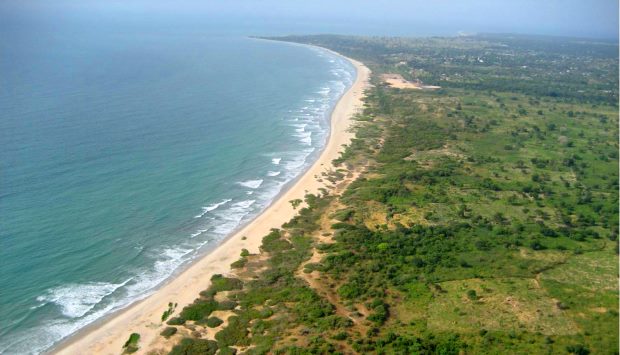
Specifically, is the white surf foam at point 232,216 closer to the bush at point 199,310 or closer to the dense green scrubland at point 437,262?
the dense green scrubland at point 437,262

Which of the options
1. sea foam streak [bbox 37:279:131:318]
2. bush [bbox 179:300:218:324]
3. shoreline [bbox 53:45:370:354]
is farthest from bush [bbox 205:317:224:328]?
sea foam streak [bbox 37:279:131:318]

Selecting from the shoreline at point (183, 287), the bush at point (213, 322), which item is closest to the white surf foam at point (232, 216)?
the shoreline at point (183, 287)

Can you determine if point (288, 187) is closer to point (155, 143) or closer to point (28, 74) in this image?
point (155, 143)

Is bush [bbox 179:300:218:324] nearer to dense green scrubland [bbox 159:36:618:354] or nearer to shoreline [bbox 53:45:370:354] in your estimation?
dense green scrubland [bbox 159:36:618:354]

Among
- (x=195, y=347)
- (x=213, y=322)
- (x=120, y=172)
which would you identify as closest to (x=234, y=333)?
(x=213, y=322)

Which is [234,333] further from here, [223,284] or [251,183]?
[251,183]

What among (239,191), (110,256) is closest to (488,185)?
(239,191)

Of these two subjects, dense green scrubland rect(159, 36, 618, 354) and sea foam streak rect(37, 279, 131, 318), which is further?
sea foam streak rect(37, 279, 131, 318)
